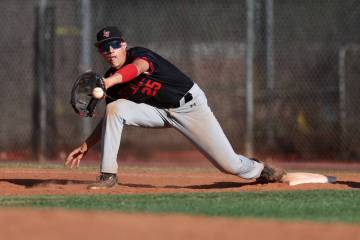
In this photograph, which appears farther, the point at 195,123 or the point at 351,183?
the point at 351,183

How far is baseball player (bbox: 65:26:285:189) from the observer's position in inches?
364

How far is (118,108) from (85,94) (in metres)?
0.34

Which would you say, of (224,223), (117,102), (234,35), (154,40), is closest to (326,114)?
(234,35)

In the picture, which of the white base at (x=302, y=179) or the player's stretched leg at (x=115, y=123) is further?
the white base at (x=302, y=179)

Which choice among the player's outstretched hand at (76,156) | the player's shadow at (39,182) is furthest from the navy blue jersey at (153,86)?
the player's shadow at (39,182)

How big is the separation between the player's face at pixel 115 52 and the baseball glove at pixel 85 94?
274mm

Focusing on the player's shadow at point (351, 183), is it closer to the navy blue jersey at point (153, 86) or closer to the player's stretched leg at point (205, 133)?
the player's stretched leg at point (205, 133)

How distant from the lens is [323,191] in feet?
30.4

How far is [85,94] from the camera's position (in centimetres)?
927

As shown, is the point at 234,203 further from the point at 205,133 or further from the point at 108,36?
the point at 108,36

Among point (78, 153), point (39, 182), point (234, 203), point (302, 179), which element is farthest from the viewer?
point (39, 182)

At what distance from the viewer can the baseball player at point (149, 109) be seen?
30.4 ft

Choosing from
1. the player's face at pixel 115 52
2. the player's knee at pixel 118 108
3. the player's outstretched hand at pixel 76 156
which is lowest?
the player's outstretched hand at pixel 76 156

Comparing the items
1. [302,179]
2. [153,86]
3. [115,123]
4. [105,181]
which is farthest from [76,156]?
[302,179]
